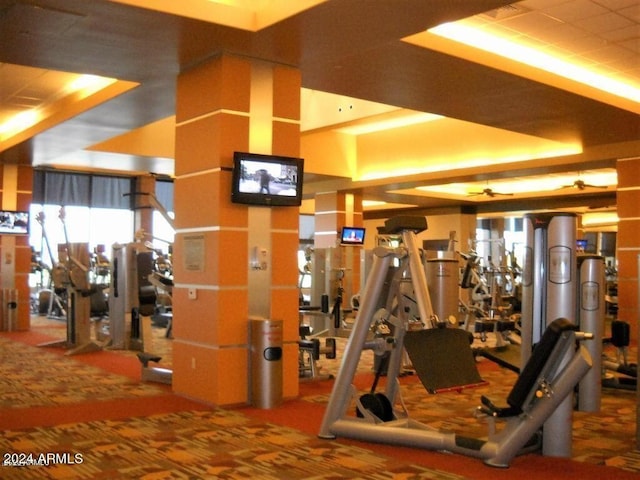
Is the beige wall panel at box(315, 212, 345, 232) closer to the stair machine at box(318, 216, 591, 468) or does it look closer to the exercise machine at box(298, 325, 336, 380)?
the exercise machine at box(298, 325, 336, 380)

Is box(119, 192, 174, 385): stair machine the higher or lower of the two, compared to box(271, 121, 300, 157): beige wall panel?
lower

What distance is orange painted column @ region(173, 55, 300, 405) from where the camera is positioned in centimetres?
615

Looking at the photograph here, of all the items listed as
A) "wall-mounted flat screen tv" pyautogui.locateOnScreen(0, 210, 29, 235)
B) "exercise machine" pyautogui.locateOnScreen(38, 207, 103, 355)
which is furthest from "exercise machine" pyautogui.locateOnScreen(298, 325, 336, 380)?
"wall-mounted flat screen tv" pyautogui.locateOnScreen(0, 210, 29, 235)

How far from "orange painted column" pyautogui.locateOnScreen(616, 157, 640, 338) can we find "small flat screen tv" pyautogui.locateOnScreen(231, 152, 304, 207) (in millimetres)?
6617

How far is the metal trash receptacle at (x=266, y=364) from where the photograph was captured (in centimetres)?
605

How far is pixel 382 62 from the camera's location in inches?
272

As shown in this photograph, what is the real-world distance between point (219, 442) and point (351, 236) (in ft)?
33.3

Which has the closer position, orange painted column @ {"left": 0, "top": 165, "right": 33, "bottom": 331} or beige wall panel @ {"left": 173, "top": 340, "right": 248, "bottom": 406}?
beige wall panel @ {"left": 173, "top": 340, "right": 248, "bottom": 406}

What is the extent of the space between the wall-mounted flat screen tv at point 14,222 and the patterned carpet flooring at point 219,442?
227 inches

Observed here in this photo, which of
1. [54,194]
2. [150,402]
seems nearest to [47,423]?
[150,402]

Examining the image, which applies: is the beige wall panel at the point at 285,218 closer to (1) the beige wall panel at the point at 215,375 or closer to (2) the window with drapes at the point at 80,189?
(1) the beige wall panel at the point at 215,375

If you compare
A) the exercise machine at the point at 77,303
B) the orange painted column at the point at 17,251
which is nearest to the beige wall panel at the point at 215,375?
the exercise machine at the point at 77,303

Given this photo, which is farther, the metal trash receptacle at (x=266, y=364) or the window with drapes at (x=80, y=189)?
the window with drapes at (x=80, y=189)

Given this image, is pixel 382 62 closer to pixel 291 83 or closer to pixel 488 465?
pixel 291 83
